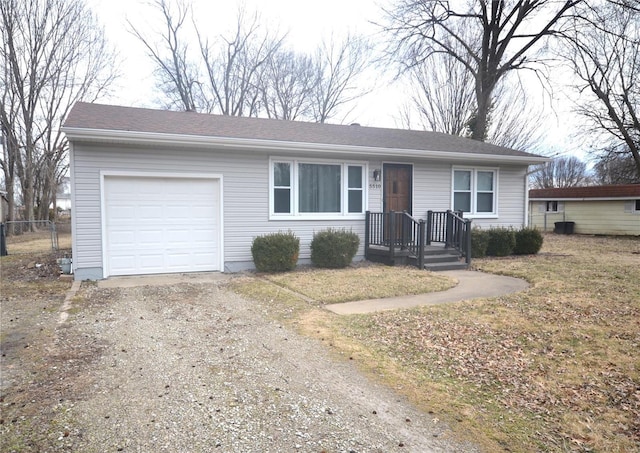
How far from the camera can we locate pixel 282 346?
169 inches

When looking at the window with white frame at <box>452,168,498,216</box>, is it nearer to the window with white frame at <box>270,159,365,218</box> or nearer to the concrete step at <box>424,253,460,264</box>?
the concrete step at <box>424,253,460,264</box>

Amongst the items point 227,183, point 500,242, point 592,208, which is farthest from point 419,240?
point 592,208

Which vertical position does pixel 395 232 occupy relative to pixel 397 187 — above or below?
below

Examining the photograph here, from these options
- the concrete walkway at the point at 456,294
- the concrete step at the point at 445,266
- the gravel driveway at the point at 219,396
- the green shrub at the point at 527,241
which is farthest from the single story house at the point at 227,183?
the gravel driveway at the point at 219,396

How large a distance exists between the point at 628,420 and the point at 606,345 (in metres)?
1.69

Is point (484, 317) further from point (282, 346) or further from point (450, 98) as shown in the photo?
point (450, 98)

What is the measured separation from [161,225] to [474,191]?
838 cm

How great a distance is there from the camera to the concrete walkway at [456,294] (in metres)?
5.92

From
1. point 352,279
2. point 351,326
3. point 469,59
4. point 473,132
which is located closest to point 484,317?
point 351,326

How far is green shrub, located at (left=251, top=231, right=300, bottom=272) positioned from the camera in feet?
28.8

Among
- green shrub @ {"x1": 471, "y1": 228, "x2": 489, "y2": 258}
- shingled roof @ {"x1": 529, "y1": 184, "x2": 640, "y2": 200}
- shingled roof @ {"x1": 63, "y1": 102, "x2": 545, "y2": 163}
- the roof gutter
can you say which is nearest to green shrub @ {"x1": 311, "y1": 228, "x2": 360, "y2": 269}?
the roof gutter

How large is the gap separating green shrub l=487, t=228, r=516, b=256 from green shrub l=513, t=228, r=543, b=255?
0.39m

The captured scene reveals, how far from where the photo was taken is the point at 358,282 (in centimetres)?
760

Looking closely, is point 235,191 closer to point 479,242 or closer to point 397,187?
point 397,187
